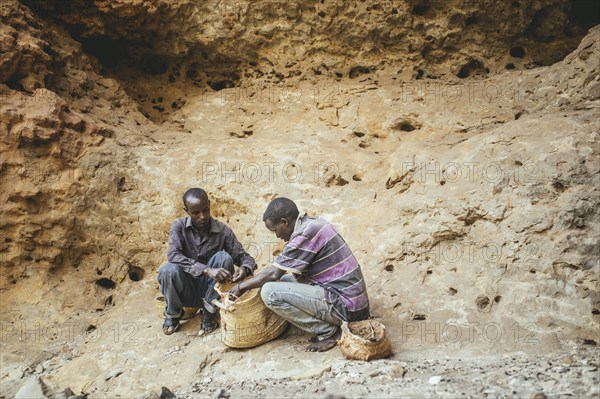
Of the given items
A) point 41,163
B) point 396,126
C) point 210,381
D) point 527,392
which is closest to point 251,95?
point 396,126

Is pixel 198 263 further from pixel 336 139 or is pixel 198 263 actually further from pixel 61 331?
pixel 336 139

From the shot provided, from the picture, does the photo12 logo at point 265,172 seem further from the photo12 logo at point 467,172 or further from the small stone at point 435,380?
the small stone at point 435,380

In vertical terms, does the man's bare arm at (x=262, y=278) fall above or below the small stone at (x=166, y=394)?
above

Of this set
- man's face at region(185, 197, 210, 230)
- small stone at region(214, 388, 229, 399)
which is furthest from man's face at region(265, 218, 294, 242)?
→ small stone at region(214, 388, 229, 399)

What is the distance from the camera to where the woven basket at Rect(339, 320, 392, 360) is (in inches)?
145

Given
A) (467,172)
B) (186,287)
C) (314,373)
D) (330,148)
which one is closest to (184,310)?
(186,287)

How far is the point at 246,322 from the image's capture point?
4121 millimetres

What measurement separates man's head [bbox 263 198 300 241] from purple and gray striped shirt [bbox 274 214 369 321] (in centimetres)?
7

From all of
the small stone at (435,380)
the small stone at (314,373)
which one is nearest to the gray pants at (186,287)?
the small stone at (314,373)

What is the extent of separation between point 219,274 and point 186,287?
0.50 meters

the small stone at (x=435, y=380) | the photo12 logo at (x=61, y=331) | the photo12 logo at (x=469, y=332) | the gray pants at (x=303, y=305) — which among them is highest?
the gray pants at (x=303, y=305)

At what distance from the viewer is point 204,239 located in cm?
479

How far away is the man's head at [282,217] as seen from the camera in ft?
13.4

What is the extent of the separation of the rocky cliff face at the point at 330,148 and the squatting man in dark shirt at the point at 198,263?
0.98 meters
